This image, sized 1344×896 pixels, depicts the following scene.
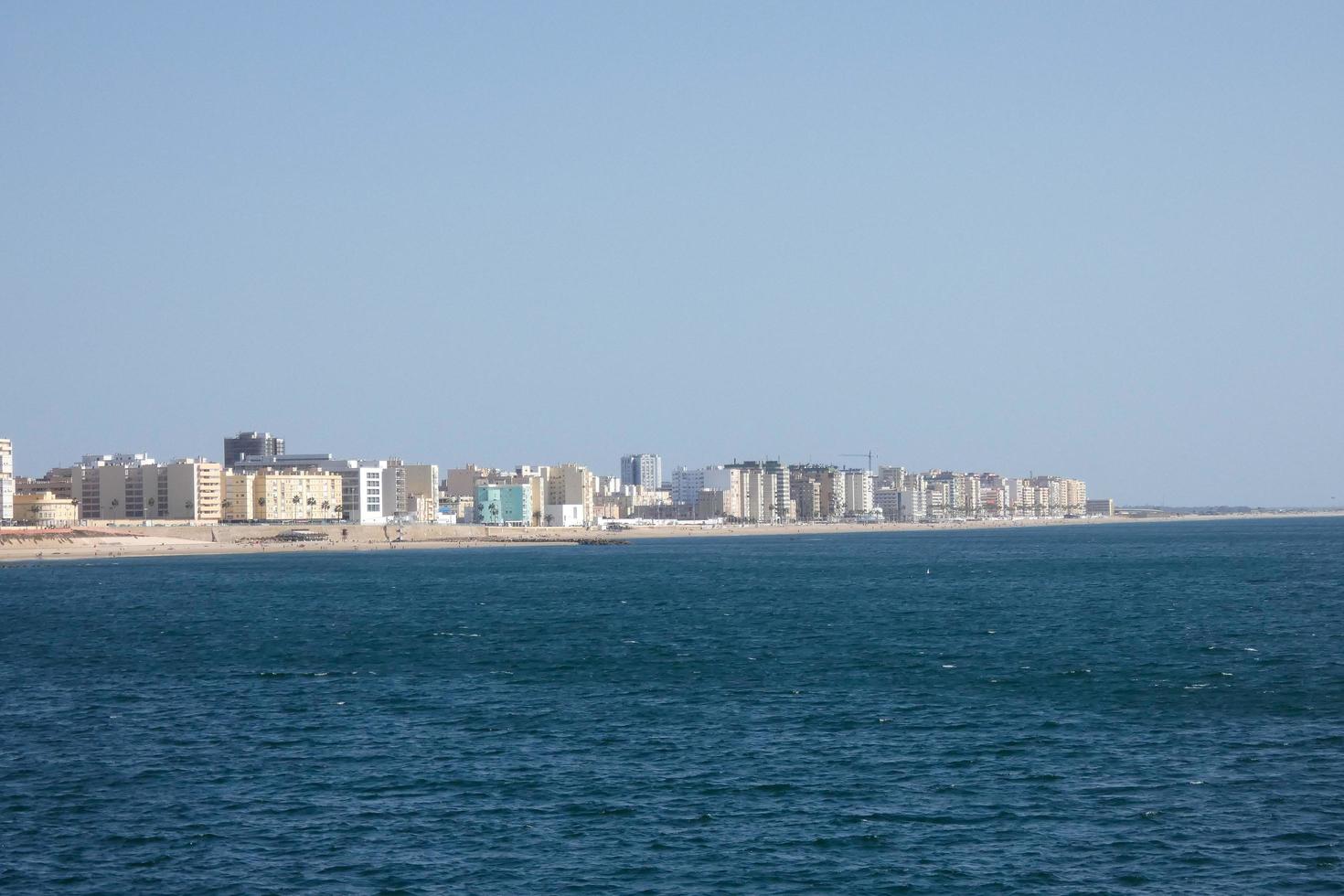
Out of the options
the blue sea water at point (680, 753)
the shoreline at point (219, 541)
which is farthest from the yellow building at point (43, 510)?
the blue sea water at point (680, 753)

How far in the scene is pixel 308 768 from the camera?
90.1 ft

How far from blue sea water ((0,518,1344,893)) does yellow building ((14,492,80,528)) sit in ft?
447

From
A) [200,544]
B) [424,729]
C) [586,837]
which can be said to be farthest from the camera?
[200,544]

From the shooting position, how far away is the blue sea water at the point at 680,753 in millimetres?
21000

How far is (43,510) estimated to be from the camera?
188500mm

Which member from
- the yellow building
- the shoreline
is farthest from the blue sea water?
the yellow building

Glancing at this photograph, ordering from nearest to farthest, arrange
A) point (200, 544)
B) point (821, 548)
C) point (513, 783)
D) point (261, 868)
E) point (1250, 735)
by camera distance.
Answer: point (261, 868), point (513, 783), point (1250, 735), point (200, 544), point (821, 548)

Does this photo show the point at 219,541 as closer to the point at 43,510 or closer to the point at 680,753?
the point at 43,510

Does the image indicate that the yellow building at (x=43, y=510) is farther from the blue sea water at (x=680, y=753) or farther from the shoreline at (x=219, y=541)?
the blue sea water at (x=680, y=753)

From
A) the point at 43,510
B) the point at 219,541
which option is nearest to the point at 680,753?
the point at 219,541

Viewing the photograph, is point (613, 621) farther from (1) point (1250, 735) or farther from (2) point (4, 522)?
(2) point (4, 522)

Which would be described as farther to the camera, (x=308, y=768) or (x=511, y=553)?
(x=511, y=553)

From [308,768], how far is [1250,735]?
60.5 ft

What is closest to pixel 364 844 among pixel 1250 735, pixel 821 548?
pixel 1250 735
